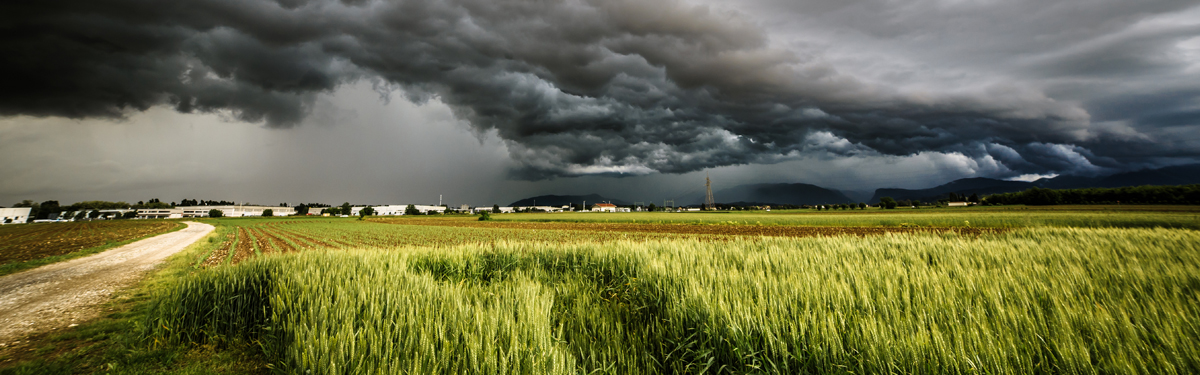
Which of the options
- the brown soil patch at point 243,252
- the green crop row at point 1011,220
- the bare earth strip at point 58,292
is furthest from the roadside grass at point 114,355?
the green crop row at point 1011,220

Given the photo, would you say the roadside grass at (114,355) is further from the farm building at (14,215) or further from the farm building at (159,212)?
the farm building at (159,212)

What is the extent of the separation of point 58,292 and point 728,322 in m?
17.7

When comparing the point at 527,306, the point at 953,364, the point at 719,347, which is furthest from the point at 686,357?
the point at 953,364

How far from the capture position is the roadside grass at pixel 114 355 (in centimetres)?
486

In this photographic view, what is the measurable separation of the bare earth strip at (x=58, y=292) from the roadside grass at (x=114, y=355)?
94cm

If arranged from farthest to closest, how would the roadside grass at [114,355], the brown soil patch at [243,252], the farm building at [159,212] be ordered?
the farm building at [159,212], the brown soil patch at [243,252], the roadside grass at [114,355]

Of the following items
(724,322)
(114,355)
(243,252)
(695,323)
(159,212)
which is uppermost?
(159,212)

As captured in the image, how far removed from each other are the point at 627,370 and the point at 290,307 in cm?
431

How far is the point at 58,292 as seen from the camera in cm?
1047

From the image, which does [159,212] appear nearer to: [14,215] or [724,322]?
[14,215]

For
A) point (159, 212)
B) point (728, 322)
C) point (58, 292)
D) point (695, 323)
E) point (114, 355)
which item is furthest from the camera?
point (159, 212)

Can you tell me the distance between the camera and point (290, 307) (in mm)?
4727

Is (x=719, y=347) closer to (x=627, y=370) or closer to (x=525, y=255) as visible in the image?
(x=627, y=370)

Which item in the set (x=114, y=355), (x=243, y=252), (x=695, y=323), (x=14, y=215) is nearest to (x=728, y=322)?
(x=695, y=323)
